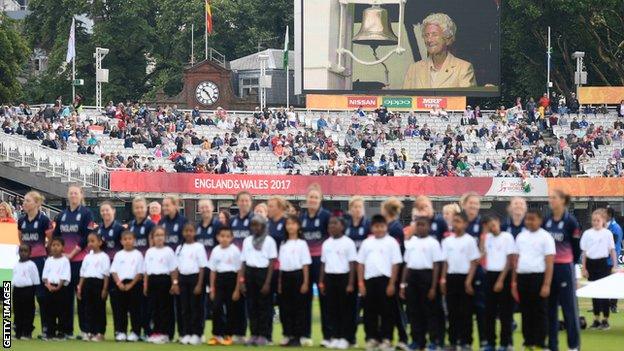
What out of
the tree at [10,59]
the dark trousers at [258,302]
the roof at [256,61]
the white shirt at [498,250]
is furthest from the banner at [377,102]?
the white shirt at [498,250]

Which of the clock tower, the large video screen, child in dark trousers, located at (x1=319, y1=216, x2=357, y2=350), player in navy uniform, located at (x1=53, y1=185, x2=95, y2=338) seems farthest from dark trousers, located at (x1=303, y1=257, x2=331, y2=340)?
the clock tower

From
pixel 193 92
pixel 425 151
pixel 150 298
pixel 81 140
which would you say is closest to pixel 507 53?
pixel 193 92

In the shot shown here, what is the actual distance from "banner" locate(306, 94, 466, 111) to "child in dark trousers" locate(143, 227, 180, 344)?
43.3 m

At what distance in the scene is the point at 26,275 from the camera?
23.8 metres

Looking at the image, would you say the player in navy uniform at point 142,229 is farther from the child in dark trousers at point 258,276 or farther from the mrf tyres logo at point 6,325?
the mrf tyres logo at point 6,325

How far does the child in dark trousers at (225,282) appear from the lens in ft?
71.8

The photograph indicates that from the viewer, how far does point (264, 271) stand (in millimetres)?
21672

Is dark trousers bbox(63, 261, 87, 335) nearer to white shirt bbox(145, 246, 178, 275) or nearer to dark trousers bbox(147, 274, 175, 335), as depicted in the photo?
dark trousers bbox(147, 274, 175, 335)

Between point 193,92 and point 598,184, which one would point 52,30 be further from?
point 598,184

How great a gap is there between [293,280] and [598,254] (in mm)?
6077

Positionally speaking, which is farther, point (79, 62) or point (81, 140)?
point (79, 62)

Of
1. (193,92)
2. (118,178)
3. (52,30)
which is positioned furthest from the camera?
(52,30)

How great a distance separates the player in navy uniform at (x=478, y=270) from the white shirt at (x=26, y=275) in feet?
21.6

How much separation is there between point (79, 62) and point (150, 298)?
63849mm
